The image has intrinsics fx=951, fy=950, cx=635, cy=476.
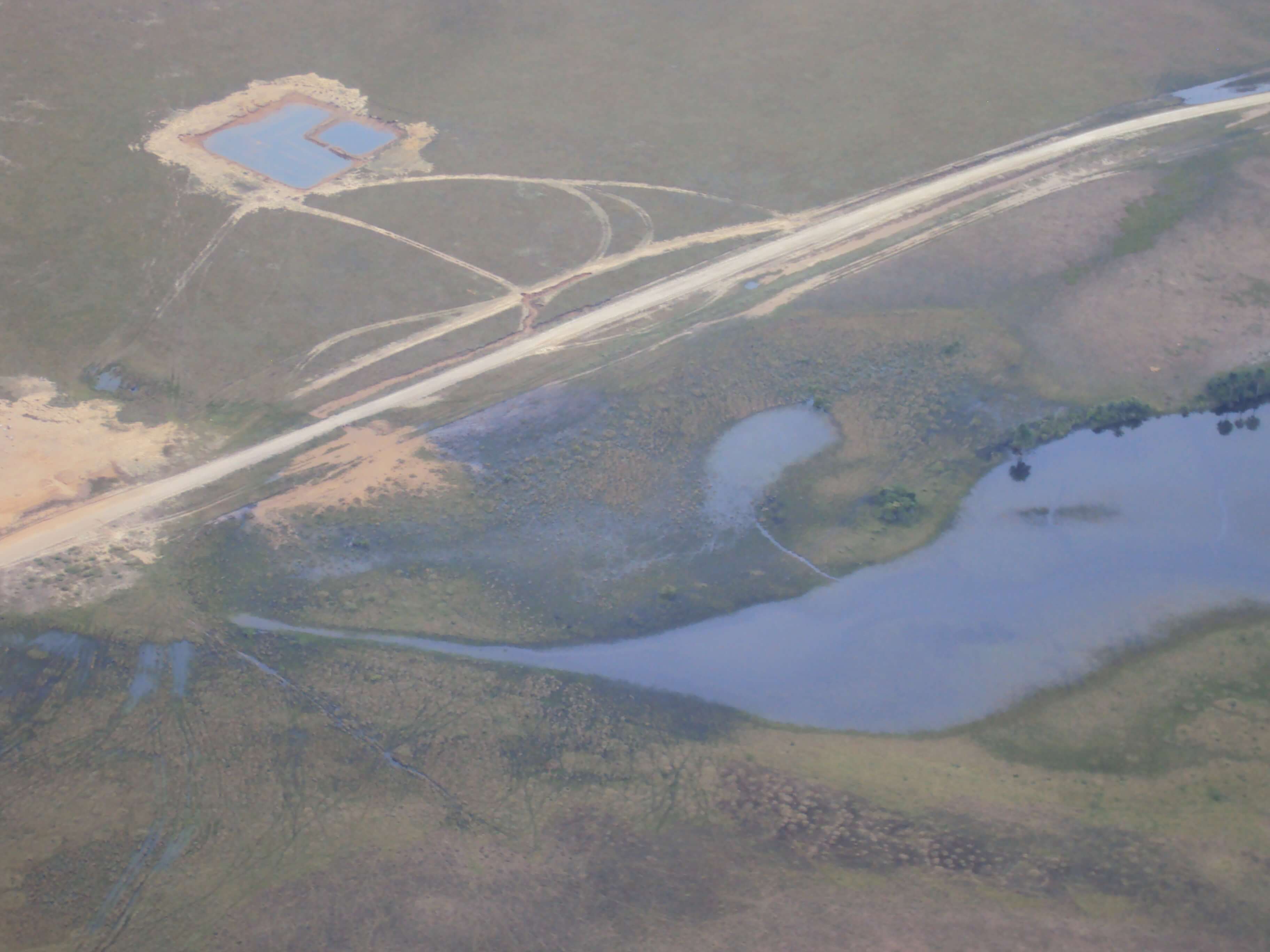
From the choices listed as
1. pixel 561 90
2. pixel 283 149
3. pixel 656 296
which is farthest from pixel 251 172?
pixel 656 296

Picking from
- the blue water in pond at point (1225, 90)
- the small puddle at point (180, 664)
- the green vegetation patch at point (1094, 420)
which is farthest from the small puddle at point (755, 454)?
the blue water in pond at point (1225, 90)

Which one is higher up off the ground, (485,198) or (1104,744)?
(485,198)

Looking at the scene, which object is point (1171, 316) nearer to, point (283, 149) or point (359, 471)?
point (359, 471)

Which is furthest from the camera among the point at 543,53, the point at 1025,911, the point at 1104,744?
the point at 543,53

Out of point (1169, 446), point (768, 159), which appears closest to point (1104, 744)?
point (1169, 446)

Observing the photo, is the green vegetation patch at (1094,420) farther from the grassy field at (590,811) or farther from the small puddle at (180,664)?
the small puddle at (180,664)

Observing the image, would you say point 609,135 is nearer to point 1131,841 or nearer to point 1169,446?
point 1169,446
